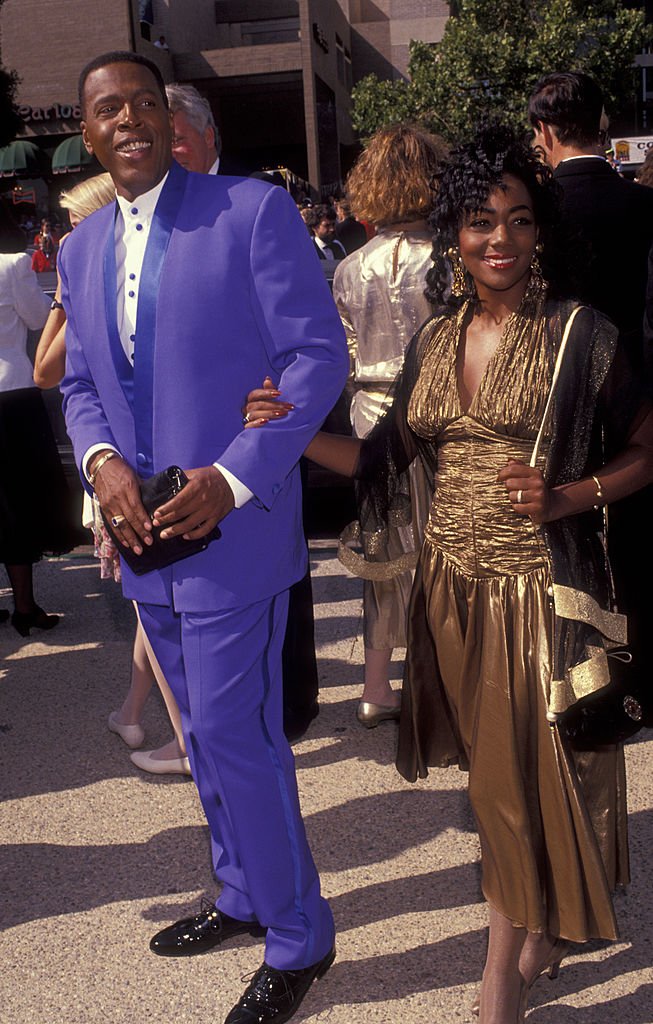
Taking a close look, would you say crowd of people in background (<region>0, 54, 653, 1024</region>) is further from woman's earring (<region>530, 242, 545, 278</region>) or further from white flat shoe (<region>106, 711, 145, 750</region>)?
white flat shoe (<region>106, 711, 145, 750</region>)

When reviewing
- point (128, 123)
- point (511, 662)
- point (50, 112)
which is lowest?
point (511, 662)

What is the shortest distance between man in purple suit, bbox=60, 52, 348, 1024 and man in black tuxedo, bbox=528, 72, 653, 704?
1.68 metres

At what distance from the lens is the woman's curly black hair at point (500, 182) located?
243 cm

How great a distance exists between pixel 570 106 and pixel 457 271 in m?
1.87

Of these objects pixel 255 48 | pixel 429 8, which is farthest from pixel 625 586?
pixel 429 8

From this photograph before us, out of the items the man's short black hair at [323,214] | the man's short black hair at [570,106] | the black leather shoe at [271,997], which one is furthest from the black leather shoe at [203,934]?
the man's short black hair at [323,214]

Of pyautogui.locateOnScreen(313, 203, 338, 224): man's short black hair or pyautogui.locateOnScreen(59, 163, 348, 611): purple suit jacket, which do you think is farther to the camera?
pyautogui.locateOnScreen(313, 203, 338, 224): man's short black hair

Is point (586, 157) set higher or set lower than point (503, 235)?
higher

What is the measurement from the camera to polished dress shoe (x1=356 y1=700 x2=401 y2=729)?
14.6ft

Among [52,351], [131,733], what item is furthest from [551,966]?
[52,351]

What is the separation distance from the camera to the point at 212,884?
3377mm

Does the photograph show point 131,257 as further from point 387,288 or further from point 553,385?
point 387,288

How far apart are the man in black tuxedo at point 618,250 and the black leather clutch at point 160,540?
77.4 inches

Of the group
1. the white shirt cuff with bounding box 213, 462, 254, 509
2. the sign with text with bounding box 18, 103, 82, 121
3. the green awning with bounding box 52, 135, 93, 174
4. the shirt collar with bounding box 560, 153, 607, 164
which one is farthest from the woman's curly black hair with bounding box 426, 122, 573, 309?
the sign with text with bounding box 18, 103, 82, 121
